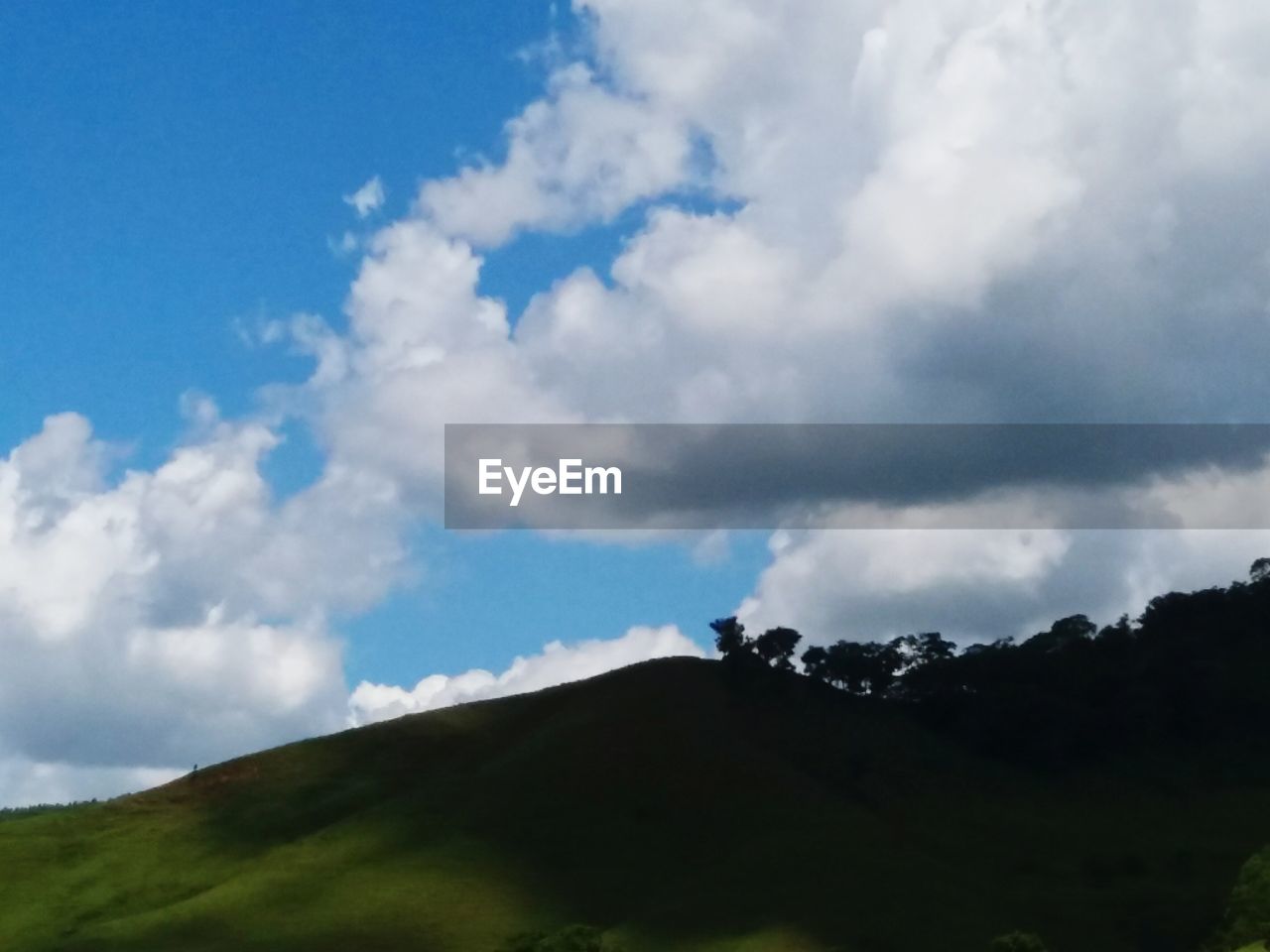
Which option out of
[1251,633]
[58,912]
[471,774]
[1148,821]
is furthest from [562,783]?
[1251,633]

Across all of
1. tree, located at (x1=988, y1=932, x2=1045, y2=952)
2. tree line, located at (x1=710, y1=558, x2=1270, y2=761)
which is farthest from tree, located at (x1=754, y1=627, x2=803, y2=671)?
tree, located at (x1=988, y1=932, x2=1045, y2=952)

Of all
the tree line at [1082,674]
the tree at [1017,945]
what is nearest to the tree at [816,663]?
the tree line at [1082,674]

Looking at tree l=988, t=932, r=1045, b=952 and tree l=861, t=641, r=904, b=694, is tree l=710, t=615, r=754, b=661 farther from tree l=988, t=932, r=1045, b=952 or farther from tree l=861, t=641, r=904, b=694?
tree l=988, t=932, r=1045, b=952

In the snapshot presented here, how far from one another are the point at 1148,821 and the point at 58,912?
90580 mm

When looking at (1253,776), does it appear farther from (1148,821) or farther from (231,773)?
(231,773)

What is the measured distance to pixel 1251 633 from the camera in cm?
17500

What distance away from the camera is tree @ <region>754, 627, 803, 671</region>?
6486 inches

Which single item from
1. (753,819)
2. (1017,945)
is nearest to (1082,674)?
(753,819)

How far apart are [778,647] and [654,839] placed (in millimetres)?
37223

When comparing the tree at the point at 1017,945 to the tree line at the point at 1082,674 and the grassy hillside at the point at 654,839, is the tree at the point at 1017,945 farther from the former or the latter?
the tree line at the point at 1082,674

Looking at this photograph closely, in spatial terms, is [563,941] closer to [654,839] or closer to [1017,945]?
[1017,945]

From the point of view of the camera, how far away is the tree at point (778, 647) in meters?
165

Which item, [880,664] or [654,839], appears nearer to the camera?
[654,839]

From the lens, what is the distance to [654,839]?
433ft
